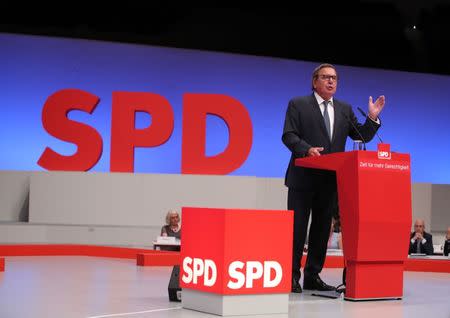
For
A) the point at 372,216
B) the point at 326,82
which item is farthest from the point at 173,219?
the point at 372,216

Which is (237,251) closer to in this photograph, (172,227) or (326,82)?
(326,82)

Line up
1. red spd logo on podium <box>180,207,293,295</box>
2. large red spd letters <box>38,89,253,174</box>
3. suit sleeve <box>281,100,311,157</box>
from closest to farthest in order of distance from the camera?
red spd logo on podium <box>180,207,293,295</box>
suit sleeve <box>281,100,311,157</box>
large red spd letters <box>38,89,253,174</box>

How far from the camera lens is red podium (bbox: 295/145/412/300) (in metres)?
3.78

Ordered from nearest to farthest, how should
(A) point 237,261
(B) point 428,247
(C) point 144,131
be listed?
(A) point 237,261 < (B) point 428,247 < (C) point 144,131

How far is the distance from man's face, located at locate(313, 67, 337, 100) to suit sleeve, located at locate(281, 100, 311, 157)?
0.58 feet

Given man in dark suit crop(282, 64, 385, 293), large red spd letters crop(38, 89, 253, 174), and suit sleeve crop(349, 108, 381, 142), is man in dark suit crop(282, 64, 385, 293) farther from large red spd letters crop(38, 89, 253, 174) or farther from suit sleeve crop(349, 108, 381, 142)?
large red spd letters crop(38, 89, 253, 174)

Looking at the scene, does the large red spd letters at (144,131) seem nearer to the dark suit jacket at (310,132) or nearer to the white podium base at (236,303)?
the dark suit jacket at (310,132)

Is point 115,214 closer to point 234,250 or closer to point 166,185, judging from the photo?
point 166,185

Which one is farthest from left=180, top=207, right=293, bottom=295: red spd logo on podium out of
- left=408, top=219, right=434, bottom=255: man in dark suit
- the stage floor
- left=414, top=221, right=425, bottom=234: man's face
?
left=414, top=221, right=425, bottom=234: man's face

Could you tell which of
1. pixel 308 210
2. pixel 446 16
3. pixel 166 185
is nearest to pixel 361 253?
pixel 308 210

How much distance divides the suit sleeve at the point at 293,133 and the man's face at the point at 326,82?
178 millimetres

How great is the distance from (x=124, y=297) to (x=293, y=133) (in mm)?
1300

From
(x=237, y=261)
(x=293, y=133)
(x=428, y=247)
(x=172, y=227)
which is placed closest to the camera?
(x=237, y=261)

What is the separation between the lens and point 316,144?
4266 mm
